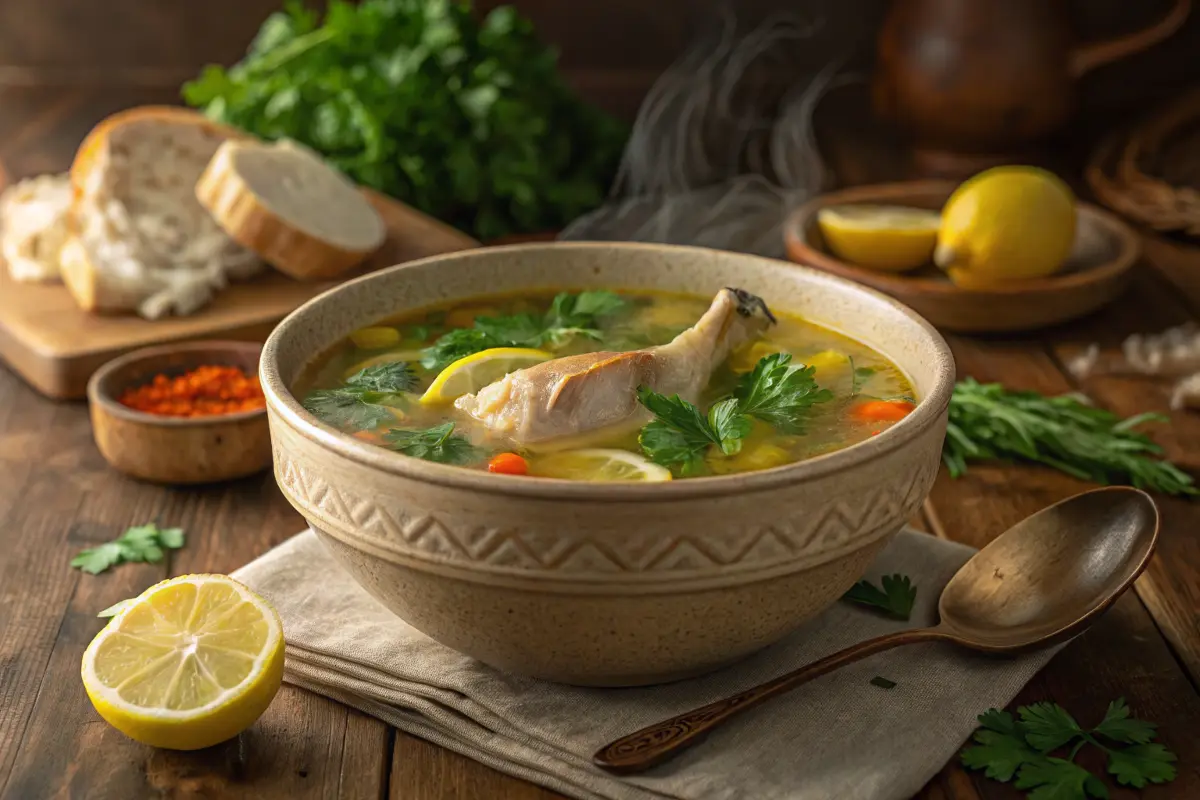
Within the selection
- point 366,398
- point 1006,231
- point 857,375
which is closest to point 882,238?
point 1006,231

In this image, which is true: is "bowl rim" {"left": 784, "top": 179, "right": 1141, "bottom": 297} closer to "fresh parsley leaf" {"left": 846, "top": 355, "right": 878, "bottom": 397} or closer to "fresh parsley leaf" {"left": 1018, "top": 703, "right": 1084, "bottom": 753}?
"fresh parsley leaf" {"left": 846, "top": 355, "right": 878, "bottom": 397}

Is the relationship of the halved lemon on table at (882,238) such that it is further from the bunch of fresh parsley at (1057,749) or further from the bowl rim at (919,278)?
the bunch of fresh parsley at (1057,749)

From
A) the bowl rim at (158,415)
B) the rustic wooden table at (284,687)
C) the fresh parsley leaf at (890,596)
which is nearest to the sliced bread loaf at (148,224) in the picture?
the bowl rim at (158,415)

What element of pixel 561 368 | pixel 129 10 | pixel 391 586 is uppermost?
pixel 561 368

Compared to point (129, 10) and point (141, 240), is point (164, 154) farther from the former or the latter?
point (129, 10)

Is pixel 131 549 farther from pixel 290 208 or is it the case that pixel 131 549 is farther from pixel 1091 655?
pixel 1091 655

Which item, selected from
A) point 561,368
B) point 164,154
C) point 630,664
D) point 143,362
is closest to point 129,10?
point 164,154
